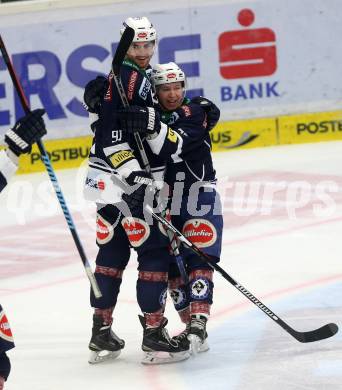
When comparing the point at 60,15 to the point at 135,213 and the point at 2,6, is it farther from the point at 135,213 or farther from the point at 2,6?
the point at 135,213

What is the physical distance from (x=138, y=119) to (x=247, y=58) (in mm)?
6083

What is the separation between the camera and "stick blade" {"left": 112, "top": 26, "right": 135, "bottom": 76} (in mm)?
5391

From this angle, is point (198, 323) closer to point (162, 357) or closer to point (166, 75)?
point (162, 357)

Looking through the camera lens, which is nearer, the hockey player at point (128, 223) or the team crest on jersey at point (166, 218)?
the hockey player at point (128, 223)

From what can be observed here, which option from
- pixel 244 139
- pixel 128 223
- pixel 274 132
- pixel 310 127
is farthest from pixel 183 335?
pixel 310 127

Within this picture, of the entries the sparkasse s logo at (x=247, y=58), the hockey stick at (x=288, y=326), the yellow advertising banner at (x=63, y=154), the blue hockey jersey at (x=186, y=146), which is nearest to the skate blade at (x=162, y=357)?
the hockey stick at (x=288, y=326)

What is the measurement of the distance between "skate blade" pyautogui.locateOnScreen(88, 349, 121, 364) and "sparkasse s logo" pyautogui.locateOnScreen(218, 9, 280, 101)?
5.82 meters

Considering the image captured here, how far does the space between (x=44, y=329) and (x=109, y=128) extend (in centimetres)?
144

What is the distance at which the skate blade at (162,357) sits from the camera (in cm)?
562

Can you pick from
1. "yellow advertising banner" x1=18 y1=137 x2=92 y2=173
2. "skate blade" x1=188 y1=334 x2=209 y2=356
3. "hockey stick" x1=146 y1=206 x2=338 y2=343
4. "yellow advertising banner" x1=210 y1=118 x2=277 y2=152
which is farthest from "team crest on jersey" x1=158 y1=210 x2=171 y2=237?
"yellow advertising banner" x1=210 y1=118 x2=277 y2=152

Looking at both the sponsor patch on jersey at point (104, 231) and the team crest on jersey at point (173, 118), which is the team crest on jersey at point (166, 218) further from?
the team crest on jersey at point (173, 118)

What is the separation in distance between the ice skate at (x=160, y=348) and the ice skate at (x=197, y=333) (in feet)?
0.25

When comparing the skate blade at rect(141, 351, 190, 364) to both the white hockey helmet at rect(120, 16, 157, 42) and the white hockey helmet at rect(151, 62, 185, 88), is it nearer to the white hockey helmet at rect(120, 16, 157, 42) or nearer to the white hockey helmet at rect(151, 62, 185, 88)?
the white hockey helmet at rect(151, 62, 185, 88)

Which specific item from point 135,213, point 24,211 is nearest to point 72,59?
point 24,211
